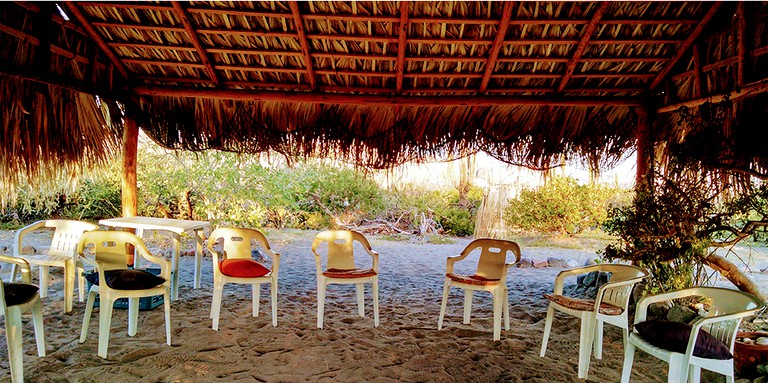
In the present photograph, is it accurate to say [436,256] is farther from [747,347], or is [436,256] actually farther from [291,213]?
[747,347]

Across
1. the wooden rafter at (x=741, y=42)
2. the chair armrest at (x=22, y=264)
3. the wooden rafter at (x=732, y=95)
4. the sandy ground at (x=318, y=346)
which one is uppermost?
the wooden rafter at (x=741, y=42)

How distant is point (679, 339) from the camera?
7.75 ft

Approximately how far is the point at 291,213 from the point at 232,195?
2437mm

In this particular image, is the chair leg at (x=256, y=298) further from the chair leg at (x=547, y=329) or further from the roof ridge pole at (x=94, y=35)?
the roof ridge pole at (x=94, y=35)

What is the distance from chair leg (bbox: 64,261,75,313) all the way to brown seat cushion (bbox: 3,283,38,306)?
107cm

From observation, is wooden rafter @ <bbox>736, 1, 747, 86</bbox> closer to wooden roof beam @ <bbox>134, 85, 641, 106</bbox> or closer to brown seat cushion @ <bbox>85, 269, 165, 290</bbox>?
wooden roof beam @ <bbox>134, 85, 641, 106</bbox>

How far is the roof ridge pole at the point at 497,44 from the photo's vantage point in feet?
13.2

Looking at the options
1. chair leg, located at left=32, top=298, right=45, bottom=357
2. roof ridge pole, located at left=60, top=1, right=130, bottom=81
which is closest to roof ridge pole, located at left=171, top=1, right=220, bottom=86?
roof ridge pole, located at left=60, top=1, right=130, bottom=81

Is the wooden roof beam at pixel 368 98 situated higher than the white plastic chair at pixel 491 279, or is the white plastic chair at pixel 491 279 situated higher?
the wooden roof beam at pixel 368 98

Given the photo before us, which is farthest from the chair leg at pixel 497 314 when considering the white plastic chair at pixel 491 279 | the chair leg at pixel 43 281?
the chair leg at pixel 43 281

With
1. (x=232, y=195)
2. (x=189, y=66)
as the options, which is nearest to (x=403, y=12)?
(x=189, y=66)

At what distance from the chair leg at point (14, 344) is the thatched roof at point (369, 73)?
8.00 ft

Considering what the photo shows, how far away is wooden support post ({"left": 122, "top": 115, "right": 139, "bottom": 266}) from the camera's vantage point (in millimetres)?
5254

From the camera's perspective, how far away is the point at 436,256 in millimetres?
7832
